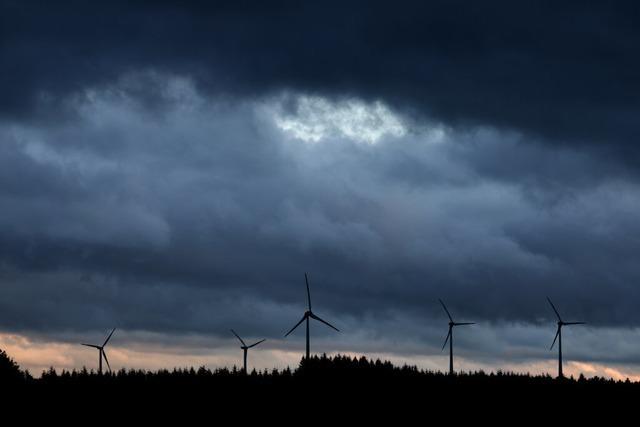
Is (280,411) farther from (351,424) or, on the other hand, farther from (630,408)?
(630,408)

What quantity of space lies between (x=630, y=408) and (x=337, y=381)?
174ft

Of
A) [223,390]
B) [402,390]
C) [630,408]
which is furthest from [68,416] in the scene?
[630,408]

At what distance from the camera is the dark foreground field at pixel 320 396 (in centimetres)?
16625

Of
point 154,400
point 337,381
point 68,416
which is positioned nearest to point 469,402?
point 337,381

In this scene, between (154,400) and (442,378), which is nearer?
(154,400)

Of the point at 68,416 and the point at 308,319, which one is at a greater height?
the point at 308,319

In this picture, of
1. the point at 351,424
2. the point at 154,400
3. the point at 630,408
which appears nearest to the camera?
the point at 351,424

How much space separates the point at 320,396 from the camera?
175375 mm

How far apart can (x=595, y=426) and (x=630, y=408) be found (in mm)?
20828

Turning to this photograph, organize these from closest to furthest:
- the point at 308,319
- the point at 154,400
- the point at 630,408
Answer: the point at 308,319 → the point at 154,400 → the point at 630,408

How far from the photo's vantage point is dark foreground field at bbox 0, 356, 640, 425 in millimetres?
166250

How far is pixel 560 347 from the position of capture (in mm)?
184750

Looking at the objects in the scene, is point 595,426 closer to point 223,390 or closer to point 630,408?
point 630,408

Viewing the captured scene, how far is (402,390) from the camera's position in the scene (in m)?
185
